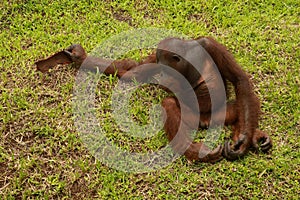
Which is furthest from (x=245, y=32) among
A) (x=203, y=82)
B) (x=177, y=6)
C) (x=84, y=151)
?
(x=84, y=151)

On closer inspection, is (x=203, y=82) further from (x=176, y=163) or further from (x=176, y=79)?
(x=176, y=163)

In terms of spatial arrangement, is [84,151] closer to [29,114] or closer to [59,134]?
[59,134]

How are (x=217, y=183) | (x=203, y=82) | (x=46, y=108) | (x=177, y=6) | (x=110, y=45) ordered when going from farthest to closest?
(x=177, y=6)
(x=110, y=45)
(x=46, y=108)
(x=203, y=82)
(x=217, y=183)

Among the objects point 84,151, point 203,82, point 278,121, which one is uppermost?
point 203,82

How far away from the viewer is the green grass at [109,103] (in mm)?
2873

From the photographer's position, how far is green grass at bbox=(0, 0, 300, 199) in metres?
2.87

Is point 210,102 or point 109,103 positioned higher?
point 210,102

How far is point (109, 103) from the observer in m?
3.33

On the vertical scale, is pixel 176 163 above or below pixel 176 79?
below

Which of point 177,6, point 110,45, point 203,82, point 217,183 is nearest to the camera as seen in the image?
point 217,183

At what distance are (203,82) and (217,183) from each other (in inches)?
27.6

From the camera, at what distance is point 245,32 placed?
12.4ft

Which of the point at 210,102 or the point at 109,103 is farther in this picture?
the point at 109,103

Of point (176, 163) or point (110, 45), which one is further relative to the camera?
point (110, 45)
